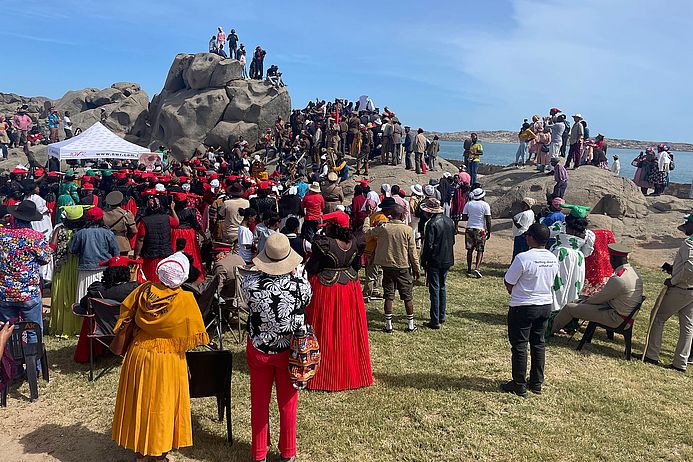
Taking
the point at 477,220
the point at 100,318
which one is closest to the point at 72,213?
the point at 100,318

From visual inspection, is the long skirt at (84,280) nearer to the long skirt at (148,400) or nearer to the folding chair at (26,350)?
the folding chair at (26,350)

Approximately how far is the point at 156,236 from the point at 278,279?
4.27 metres

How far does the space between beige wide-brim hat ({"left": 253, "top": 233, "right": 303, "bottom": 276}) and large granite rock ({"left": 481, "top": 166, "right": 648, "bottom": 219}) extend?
49.0 ft

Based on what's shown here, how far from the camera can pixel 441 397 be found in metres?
5.71

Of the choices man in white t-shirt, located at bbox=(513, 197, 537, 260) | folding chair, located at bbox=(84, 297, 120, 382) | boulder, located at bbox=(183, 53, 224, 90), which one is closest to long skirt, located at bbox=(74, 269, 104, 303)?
folding chair, located at bbox=(84, 297, 120, 382)

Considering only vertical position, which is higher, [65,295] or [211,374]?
[65,295]

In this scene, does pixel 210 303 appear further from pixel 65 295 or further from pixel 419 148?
pixel 419 148

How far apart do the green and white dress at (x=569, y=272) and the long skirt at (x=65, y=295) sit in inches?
277

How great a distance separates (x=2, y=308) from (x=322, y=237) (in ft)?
12.1

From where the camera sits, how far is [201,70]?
105 feet

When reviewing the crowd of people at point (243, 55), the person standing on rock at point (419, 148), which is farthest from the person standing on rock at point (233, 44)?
the person standing on rock at point (419, 148)

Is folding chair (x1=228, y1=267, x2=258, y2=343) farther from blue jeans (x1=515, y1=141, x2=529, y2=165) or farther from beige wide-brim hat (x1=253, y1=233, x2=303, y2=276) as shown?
blue jeans (x1=515, y1=141, x2=529, y2=165)

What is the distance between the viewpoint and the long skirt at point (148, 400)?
12.9ft

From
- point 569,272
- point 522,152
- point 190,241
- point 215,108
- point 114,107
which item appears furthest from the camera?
point 114,107
